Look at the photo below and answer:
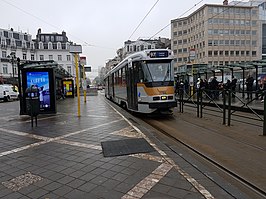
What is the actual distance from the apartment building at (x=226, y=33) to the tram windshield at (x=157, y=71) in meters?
63.3

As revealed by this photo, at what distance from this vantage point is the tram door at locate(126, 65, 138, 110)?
11.1 meters

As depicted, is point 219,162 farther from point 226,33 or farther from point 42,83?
point 226,33

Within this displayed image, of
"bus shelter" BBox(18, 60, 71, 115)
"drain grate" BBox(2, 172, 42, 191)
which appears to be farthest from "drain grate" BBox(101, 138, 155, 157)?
"bus shelter" BBox(18, 60, 71, 115)

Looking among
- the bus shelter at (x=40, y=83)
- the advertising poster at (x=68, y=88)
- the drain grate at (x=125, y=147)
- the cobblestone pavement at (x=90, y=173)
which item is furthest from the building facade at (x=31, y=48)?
the drain grate at (x=125, y=147)

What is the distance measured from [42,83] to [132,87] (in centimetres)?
463

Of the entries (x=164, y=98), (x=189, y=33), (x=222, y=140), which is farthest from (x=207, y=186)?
(x=189, y=33)

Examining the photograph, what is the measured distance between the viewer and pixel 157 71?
1053 centimetres

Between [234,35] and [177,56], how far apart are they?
64.1ft

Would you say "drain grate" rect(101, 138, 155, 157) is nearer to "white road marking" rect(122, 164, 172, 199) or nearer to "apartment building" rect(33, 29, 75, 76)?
"white road marking" rect(122, 164, 172, 199)

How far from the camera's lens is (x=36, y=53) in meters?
72.6

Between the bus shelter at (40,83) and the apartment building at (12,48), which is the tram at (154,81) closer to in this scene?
the bus shelter at (40,83)

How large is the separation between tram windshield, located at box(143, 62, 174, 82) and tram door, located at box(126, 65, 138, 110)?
0.86 metres

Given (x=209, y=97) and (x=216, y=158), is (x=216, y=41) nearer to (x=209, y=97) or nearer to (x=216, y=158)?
(x=209, y=97)

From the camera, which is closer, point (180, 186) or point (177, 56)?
point (180, 186)
